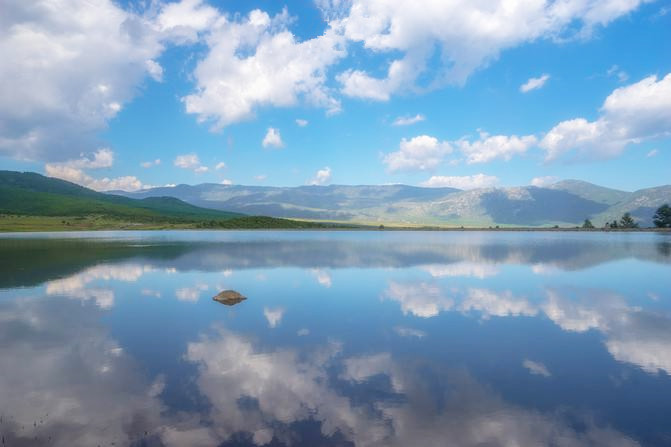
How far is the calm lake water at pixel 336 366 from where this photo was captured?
14.7 m

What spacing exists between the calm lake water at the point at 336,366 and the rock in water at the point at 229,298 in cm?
117

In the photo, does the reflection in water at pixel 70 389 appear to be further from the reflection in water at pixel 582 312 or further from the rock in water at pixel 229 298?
the reflection in water at pixel 582 312

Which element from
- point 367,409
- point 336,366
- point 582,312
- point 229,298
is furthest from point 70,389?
point 582,312

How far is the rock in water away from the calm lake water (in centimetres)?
117

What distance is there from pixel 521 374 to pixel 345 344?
946cm

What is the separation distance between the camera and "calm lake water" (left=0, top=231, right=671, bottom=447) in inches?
579

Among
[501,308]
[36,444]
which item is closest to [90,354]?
[36,444]

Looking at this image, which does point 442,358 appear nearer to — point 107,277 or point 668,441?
point 668,441

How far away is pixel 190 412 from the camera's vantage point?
15852 millimetres

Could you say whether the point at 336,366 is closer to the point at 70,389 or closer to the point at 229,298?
the point at 70,389

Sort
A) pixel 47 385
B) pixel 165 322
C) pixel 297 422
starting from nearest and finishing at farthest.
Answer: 1. pixel 297 422
2. pixel 47 385
3. pixel 165 322

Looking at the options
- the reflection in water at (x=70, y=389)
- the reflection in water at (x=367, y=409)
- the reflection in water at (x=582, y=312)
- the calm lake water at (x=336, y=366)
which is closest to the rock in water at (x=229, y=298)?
the calm lake water at (x=336, y=366)

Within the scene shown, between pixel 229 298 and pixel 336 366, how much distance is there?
19.8 meters

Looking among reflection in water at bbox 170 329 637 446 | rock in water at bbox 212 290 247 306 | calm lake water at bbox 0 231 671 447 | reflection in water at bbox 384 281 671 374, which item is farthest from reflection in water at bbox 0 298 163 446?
reflection in water at bbox 384 281 671 374
